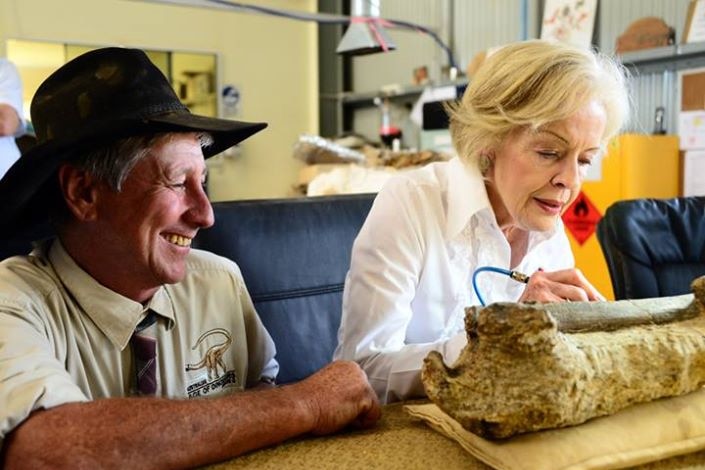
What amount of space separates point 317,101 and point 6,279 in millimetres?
6089

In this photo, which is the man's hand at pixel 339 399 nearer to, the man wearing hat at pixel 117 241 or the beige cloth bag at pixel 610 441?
the man wearing hat at pixel 117 241

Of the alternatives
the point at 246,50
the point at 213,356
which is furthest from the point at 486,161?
the point at 246,50

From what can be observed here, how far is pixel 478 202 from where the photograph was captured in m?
1.50

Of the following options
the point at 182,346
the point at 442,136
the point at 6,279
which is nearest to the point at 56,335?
the point at 6,279

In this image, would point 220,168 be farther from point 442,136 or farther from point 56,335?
point 56,335

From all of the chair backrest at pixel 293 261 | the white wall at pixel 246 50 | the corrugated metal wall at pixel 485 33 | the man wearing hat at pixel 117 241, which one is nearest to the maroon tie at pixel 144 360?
the man wearing hat at pixel 117 241

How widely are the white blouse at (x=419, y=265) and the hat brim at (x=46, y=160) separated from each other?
431 millimetres

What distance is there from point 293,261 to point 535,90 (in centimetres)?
76

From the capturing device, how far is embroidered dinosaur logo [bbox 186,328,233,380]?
1.27 meters

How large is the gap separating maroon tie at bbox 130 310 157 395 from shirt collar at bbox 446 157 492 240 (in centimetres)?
65

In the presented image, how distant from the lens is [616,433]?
0.75 metres

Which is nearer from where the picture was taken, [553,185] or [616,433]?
[616,433]

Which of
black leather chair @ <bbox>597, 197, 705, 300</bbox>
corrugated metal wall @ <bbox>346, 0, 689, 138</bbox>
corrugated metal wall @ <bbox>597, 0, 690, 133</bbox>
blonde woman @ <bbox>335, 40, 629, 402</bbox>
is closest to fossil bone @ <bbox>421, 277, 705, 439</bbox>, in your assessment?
blonde woman @ <bbox>335, 40, 629, 402</bbox>

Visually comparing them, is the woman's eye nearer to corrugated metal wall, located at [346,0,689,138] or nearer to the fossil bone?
the fossil bone
